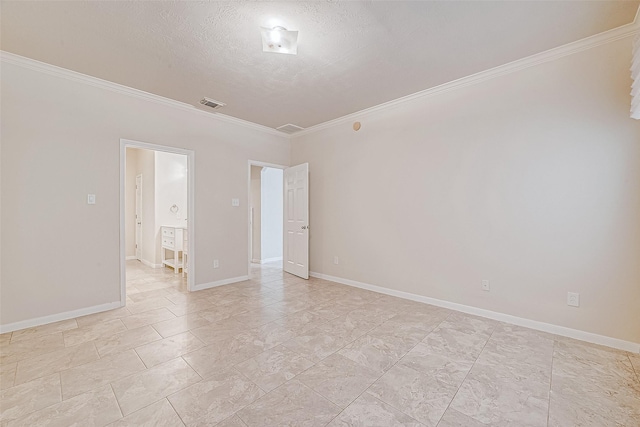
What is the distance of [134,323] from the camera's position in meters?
2.85

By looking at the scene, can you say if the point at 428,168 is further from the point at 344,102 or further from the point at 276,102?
the point at 276,102

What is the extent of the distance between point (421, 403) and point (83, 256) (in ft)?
11.9

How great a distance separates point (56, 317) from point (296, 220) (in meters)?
3.28

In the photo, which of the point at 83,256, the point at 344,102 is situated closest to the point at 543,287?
the point at 344,102

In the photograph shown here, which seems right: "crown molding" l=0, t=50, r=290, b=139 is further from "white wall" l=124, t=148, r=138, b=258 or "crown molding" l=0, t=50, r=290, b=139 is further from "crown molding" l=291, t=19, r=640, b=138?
"white wall" l=124, t=148, r=138, b=258

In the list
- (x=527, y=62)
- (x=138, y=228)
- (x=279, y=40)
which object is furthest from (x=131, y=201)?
(x=527, y=62)

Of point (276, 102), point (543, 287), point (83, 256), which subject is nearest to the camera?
point (543, 287)

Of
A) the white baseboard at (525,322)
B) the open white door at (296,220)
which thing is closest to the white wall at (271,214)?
the open white door at (296,220)

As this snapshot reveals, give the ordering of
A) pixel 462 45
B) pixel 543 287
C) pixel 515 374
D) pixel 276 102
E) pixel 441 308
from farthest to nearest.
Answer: pixel 276 102, pixel 441 308, pixel 543 287, pixel 462 45, pixel 515 374

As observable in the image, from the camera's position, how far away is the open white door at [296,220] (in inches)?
185

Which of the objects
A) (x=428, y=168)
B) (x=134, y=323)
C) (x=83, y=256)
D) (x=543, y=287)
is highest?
(x=428, y=168)

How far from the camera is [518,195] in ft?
9.17

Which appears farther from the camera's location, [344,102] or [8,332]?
[344,102]

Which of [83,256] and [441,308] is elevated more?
[83,256]
